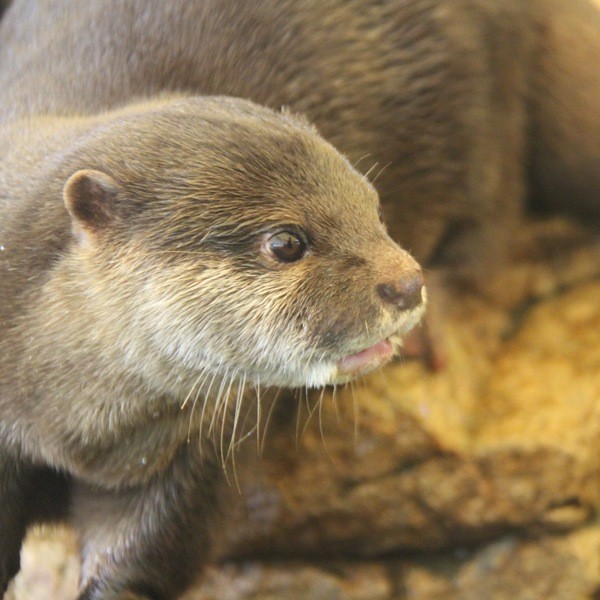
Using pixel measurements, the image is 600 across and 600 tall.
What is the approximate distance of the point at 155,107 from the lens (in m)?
1.55

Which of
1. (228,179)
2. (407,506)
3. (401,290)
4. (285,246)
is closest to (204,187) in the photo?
(228,179)

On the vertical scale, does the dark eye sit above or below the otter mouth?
above

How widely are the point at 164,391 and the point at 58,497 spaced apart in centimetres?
47

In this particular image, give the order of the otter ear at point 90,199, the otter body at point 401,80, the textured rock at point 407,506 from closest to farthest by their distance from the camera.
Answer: the otter ear at point 90,199 → the otter body at point 401,80 → the textured rock at point 407,506

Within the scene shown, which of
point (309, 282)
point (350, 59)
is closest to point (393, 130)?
point (350, 59)

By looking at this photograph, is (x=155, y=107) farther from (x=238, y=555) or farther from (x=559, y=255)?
(x=559, y=255)

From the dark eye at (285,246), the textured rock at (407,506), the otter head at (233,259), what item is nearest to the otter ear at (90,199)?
the otter head at (233,259)

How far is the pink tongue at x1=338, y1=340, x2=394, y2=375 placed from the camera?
139 cm

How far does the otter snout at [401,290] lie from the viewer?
1353 millimetres

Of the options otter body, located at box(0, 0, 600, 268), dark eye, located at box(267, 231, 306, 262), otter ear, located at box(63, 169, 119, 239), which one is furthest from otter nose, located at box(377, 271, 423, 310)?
otter body, located at box(0, 0, 600, 268)

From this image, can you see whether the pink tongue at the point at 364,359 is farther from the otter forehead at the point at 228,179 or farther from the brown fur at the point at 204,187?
the otter forehead at the point at 228,179

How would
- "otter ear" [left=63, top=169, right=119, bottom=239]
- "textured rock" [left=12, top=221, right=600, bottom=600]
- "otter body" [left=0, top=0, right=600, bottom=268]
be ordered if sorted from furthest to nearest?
"textured rock" [left=12, top=221, right=600, bottom=600], "otter body" [left=0, top=0, right=600, bottom=268], "otter ear" [left=63, top=169, right=119, bottom=239]

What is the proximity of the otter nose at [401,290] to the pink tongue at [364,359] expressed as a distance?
0.24 feet

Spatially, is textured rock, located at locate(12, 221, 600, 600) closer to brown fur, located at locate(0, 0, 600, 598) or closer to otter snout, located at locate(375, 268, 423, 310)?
brown fur, located at locate(0, 0, 600, 598)
